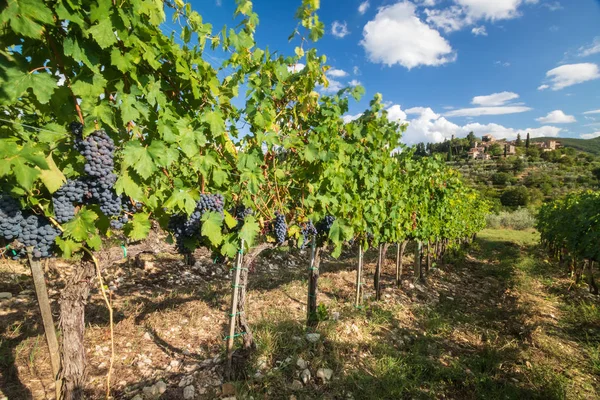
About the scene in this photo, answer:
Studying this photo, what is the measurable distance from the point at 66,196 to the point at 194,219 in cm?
91

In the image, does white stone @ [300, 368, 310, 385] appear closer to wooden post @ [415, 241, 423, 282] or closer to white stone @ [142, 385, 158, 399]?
white stone @ [142, 385, 158, 399]

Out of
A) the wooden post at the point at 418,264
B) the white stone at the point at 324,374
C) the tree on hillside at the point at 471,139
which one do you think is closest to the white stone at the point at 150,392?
→ the white stone at the point at 324,374

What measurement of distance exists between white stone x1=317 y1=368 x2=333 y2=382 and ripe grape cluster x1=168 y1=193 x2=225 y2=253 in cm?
217

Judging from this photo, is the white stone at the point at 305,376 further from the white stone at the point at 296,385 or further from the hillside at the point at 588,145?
the hillside at the point at 588,145

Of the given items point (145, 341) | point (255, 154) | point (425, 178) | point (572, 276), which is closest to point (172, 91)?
point (255, 154)

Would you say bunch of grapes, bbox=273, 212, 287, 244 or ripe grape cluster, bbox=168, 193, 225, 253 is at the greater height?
ripe grape cluster, bbox=168, 193, 225, 253

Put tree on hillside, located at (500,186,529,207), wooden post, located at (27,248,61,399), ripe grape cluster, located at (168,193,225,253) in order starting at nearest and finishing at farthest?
ripe grape cluster, located at (168,193,225,253) → wooden post, located at (27,248,61,399) → tree on hillside, located at (500,186,529,207)

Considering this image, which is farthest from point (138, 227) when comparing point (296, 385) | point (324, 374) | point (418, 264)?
point (418, 264)

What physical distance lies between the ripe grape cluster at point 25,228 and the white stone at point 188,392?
1.91 meters

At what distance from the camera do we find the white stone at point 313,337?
4.17m

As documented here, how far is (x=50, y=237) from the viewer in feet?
6.89

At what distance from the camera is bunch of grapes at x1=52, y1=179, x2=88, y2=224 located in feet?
6.41

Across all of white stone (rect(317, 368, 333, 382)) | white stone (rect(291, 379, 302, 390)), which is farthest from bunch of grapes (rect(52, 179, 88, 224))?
white stone (rect(317, 368, 333, 382))

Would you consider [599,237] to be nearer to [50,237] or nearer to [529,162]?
[50,237]
